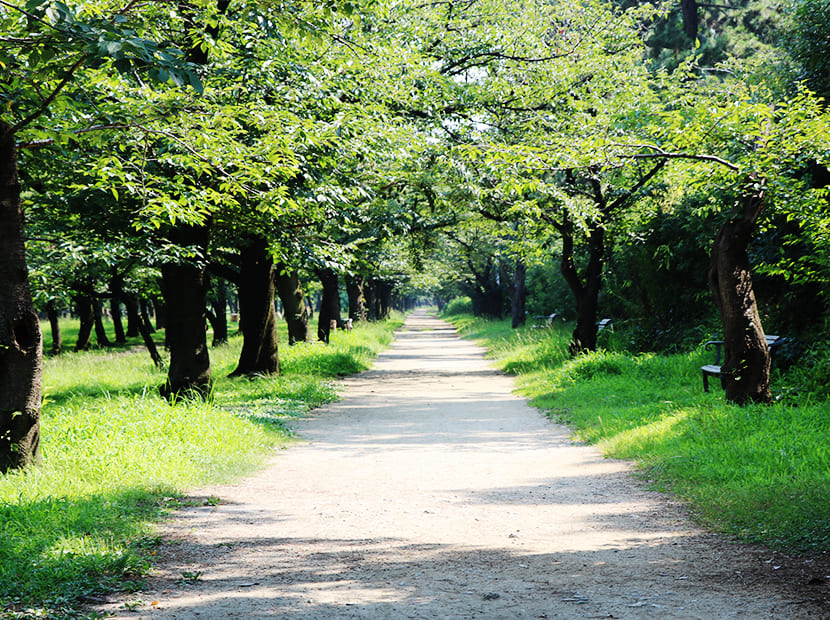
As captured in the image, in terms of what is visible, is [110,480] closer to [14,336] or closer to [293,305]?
[14,336]

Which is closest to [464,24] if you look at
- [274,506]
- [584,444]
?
[584,444]

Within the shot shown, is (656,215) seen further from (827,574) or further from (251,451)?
(827,574)

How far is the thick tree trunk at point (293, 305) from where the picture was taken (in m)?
20.8

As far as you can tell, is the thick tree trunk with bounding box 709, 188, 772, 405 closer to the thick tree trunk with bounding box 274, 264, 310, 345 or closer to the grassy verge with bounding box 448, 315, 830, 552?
the grassy verge with bounding box 448, 315, 830, 552

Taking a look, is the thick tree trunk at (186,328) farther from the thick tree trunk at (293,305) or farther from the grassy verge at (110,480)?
the thick tree trunk at (293,305)

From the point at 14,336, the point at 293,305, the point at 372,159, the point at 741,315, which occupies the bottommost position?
the point at 741,315

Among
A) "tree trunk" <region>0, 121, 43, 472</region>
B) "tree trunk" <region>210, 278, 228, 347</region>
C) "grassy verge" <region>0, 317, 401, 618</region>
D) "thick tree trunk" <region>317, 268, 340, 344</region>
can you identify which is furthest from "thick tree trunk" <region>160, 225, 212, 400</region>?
"tree trunk" <region>210, 278, 228, 347</region>

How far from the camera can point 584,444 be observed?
9.08 metres

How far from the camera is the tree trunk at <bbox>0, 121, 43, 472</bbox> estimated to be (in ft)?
20.2

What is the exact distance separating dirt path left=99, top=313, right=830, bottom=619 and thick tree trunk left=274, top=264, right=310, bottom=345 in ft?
40.2

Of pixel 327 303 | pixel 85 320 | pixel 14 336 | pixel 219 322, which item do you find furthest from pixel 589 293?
pixel 85 320

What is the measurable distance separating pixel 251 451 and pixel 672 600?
17.9 feet

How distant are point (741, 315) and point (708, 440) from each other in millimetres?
2263

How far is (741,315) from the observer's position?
30.2 feet
